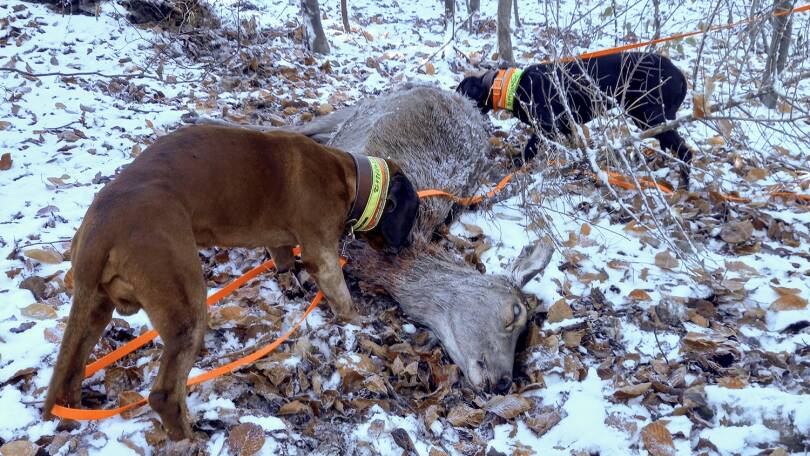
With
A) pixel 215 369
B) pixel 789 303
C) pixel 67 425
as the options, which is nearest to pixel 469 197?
pixel 789 303

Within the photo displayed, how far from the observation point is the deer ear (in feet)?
11.3

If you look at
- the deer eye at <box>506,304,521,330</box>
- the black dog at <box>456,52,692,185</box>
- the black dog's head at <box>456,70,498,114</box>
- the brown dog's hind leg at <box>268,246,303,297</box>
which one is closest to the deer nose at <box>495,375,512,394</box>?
the deer eye at <box>506,304,521,330</box>

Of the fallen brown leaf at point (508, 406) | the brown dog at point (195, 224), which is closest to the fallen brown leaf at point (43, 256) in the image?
the brown dog at point (195, 224)

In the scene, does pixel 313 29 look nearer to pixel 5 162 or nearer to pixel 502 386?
pixel 5 162

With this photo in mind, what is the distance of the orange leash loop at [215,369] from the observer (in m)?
2.35

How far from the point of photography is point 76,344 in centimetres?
238

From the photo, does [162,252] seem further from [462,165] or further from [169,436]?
[462,165]

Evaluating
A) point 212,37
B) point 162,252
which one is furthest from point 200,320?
point 212,37

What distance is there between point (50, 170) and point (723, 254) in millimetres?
5451

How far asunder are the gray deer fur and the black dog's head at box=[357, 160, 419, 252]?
0.83 ft

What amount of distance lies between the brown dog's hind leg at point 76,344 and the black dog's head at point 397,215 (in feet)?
5.61

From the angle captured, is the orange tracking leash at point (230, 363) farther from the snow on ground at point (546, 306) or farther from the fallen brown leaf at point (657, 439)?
the fallen brown leaf at point (657, 439)

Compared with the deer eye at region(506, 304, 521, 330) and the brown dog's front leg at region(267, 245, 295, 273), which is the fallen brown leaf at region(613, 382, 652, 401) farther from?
the brown dog's front leg at region(267, 245, 295, 273)

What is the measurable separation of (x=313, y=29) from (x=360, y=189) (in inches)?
236
